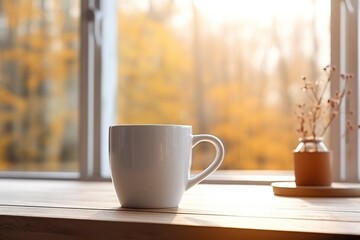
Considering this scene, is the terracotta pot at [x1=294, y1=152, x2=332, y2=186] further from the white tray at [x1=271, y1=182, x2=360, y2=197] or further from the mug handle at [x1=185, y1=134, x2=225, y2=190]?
the mug handle at [x1=185, y1=134, x2=225, y2=190]

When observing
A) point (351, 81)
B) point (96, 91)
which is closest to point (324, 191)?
point (351, 81)

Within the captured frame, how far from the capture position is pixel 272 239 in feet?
2.13

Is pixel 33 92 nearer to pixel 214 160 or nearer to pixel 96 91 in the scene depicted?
pixel 96 91

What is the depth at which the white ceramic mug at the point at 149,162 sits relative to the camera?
0.84 meters

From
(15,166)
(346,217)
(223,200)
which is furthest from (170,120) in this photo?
(346,217)

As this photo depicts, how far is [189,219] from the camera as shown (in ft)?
2.46

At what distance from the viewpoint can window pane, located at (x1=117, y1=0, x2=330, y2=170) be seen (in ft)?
7.43

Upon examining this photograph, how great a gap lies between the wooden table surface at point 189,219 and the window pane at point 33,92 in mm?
1096

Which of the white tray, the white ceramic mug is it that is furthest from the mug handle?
the white tray

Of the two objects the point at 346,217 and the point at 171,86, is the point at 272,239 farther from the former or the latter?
the point at 171,86

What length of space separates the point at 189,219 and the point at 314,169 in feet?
1.57

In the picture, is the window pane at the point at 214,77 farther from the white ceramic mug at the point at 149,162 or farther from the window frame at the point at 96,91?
the white ceramic mug at the point at 149,162

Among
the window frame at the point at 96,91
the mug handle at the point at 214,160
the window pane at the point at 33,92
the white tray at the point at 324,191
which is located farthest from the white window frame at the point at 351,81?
the window pane at the point at 33,92

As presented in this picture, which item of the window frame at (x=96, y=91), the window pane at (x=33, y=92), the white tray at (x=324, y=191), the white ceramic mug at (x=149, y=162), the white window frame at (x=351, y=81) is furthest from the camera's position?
the window pane at (x=33, y=92)
